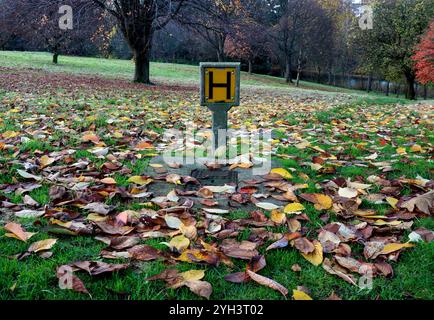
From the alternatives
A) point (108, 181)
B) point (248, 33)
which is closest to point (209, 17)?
point (248, 33)

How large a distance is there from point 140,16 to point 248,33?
12.9 feet

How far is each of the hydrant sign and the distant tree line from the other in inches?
398

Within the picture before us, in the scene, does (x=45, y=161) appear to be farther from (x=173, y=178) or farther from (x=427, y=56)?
(x=427, y=56)

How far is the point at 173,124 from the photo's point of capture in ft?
21.4

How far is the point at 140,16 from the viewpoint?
1523 cm

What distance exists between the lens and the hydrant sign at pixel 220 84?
3.94 meters

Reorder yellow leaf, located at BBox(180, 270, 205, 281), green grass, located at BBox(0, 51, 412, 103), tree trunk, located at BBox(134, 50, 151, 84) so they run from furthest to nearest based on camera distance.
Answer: green grass, located at BBox(0, 51, 412, 103) < tree trunk, located at BBox(134, 50, 151, 84) < yellow leaf, located at BBox(180, 270, 205, 281)

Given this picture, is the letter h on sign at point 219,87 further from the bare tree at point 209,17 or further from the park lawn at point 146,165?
the bare tree at point 209,17

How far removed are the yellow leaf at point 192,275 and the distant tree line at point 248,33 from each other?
1239cm

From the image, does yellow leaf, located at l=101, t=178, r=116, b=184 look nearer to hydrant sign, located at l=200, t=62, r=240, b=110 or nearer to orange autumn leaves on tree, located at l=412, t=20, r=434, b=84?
hydrant sign, located at l=200, t=62, r=240, b=110

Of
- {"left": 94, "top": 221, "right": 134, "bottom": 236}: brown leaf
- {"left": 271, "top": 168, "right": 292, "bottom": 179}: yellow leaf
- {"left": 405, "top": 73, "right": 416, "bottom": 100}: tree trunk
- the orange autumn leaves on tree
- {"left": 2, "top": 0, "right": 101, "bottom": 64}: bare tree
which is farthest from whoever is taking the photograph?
{"left": 405, "top": 73, "right": 416, "bottom": 100}: tree trunk

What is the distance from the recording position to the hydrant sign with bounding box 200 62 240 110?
3.94 metres

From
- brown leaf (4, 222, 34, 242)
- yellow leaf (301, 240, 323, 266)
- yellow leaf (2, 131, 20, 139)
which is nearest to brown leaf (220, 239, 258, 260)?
yellow leaf (301, 240, 323, 266)
